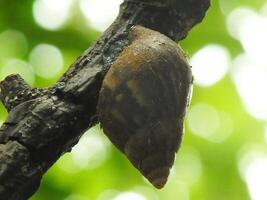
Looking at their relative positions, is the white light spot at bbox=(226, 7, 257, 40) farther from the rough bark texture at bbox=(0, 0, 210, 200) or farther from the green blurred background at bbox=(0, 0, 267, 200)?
the rough bark texture at bbox=(0, 0, 210, 200)

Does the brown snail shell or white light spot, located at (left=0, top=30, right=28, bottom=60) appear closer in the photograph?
the brown snail shell

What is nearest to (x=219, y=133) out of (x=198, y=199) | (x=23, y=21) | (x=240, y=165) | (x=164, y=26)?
(x=240, y=165)

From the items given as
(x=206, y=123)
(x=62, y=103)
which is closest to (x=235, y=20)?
(x=206, y=123)

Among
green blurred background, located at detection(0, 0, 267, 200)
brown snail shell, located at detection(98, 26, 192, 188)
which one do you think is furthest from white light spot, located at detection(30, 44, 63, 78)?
brown snail shell, located at detection(98, 26, 192, 188)

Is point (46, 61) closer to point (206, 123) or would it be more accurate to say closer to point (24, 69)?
point (24, 69)

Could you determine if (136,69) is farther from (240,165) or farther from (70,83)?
(240,165)

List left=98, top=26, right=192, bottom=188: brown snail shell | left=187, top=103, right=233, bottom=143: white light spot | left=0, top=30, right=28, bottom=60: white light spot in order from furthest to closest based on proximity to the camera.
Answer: left=187, top=103, right=233, bottom=143: white light spot < left=0, top=30, right=28, bottom=60: white light spot < left=98, top=26, right=192, bottom=188: brown snail shell

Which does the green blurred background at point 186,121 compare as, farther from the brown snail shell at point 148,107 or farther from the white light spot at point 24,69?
the brown snail shell at point 148,107
